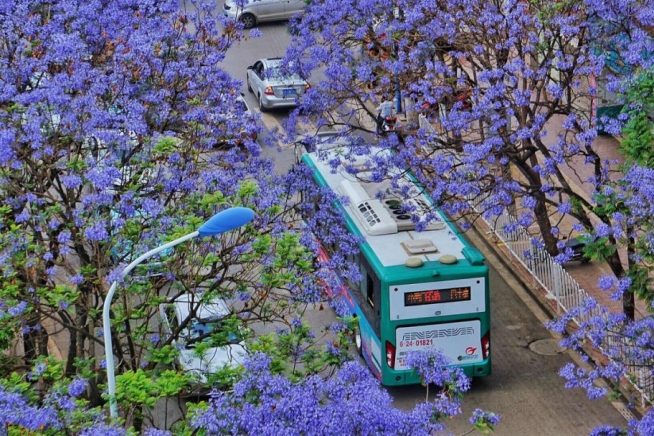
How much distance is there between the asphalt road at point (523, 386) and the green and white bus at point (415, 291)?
69cm

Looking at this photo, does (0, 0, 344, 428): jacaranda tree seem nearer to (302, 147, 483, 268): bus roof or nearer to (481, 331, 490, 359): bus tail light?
(302, 147, 483, 268): bus roof

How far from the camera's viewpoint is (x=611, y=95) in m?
27.5

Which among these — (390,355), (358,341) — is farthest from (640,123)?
(358,341)

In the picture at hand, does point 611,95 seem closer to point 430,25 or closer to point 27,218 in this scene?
point 430,25

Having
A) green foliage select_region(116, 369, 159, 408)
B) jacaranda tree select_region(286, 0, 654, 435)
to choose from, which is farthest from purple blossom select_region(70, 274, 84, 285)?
jacaranda tree select_region(286, 0, 654, 435)

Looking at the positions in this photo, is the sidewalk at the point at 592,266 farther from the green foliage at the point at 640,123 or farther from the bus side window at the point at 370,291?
the bus side window at the point at 370,291

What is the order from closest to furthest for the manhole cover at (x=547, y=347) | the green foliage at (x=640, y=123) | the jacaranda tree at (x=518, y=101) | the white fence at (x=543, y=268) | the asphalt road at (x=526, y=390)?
the jacaranda tree at (x=518, y=101)
the green foliage at (x=640, y=123)
the asphalt road at (x=526, y=390)
the manhole cover at (x=547, y=347)
the white fence at (x=543, y=268)

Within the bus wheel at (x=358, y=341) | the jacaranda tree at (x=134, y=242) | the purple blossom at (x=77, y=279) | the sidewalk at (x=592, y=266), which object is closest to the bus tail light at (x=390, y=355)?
the jacaranda tree at (x=134, y=242)

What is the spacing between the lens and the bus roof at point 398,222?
17250mm

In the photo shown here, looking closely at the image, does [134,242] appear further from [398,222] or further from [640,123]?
[640,123]

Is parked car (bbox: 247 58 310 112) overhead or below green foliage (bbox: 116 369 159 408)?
overhead

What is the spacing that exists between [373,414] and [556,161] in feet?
27.2

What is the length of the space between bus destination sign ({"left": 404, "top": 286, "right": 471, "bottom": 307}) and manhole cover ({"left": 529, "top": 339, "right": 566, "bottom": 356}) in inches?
119

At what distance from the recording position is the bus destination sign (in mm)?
16812
